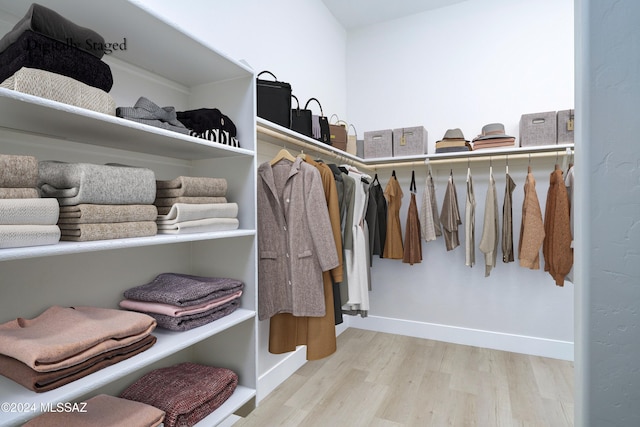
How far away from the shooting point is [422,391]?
7.20 feet

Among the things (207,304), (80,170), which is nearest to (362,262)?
(207,304)

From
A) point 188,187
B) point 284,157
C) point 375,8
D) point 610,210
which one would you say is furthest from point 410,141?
point 610,210

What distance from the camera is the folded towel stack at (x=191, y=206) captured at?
1.22 m

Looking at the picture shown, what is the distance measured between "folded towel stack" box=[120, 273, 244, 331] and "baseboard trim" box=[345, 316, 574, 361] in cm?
220

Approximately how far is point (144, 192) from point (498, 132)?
2662 mm

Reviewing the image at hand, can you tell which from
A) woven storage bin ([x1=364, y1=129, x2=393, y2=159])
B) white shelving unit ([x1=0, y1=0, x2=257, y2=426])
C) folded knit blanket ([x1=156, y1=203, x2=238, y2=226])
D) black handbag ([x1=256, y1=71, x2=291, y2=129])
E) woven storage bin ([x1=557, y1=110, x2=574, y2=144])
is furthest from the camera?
woven storage bin ([x1=364, y1=129, x2=393, y2=159])

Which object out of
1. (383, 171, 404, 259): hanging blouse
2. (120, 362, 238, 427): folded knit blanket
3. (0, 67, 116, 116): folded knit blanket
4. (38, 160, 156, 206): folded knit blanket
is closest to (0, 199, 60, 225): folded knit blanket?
(38, 160, 156, 206): folded knit blanket

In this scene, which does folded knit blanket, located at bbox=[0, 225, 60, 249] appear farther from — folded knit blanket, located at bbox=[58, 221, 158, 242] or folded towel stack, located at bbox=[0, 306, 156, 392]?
folded towel stack, located at bbox=[0, 306, 156, 392]

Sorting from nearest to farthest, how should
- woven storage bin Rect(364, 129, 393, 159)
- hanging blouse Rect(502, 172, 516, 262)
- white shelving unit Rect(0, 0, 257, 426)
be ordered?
1. white shelving unit Rect(0, 0, 257, 426)
2. hanging blouse Rect(502, 172, 516, 262)
3. woven storage bin Rect(364, 129, 393, 159)

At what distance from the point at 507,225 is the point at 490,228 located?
0.13 meters

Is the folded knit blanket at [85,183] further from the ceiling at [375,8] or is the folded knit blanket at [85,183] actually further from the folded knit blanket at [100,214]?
the ceiling at [375,8]

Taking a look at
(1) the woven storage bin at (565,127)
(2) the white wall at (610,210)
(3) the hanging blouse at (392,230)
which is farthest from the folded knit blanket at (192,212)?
(1) the woven storage bin at (565,127)

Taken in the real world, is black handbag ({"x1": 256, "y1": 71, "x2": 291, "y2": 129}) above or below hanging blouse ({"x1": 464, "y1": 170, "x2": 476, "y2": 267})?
above

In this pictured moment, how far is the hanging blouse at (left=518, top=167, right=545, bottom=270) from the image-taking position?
2512mm
